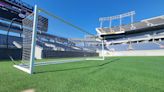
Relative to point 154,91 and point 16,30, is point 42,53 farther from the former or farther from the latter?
point 154,91

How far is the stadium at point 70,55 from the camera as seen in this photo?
2514 mm

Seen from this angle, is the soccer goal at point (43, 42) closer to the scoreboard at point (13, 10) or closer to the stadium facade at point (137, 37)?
the scoreboard at point (13, 10)

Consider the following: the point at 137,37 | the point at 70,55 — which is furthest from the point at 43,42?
the point at 137,37

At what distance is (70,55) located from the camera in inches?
734

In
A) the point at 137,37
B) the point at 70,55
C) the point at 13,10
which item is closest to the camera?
the point at 13,10

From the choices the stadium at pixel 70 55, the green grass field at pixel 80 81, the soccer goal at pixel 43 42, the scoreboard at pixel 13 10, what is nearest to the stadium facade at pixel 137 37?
the stadium at pixel 70 55

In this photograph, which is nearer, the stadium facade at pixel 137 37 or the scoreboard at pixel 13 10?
the scoreboard at pixel 13 10

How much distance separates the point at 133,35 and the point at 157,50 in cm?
1380

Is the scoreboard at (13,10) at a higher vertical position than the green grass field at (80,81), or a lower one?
higher

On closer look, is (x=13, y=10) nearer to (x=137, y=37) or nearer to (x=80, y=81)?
(x=80, y=81)

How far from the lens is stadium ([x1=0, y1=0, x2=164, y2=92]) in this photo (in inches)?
99.0

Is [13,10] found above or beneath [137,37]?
above

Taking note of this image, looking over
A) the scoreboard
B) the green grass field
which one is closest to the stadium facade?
the scoreboard

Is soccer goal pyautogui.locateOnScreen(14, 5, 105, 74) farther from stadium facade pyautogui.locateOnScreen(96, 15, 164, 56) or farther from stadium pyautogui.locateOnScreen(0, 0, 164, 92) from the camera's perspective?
stadium facade pyautogui.locateOnScreen(96, 15, 164, 56)
